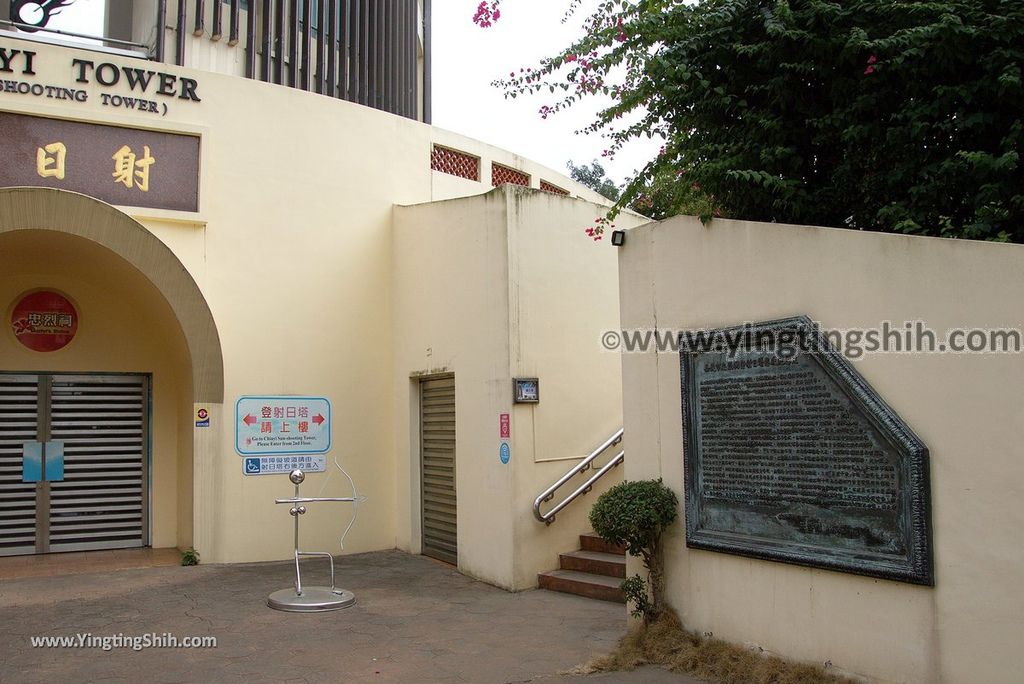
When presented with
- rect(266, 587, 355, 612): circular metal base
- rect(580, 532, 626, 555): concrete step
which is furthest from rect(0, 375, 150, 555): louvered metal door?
rect(580, 532, 626, 555): concrete step

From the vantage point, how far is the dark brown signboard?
835 centimetres

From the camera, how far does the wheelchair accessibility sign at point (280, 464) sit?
29.8 feet

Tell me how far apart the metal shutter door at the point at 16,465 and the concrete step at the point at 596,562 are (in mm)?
6052

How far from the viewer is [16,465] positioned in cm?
928

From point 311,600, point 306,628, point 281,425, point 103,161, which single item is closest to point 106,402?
point 281,425

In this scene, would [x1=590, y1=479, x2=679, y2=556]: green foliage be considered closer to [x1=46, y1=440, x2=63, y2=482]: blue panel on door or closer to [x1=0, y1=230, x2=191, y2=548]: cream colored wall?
[x1=0, y1=230, x2=191, y2=548]: cream colored wall

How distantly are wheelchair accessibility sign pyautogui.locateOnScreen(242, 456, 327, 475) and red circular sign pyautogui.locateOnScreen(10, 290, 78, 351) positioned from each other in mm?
2790

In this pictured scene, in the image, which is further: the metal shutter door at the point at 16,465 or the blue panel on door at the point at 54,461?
the blue panel on door at the point at 54,461

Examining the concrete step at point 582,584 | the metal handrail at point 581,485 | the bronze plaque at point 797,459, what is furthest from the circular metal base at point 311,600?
the bronze plaque at point 797,459

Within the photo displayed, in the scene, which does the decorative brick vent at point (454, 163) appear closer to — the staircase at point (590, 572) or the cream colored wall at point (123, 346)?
the cream colored wall at point (123, 346)

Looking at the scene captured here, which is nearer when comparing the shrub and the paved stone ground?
the paved stone ground

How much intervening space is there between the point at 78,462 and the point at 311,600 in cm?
413

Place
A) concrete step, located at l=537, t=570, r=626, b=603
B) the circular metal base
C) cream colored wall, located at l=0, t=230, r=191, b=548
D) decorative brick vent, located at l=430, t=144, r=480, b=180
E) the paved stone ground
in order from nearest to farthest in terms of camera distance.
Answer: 1. the paved stone ground
2. the circular metal base
3. concrete step, located at l=537, t=570, r=626, b=603
4. cream colored wall, located at l=0, t=230, r=191, b=548
5. decorative brick vent, located at l=430, t=144, r=480, b=180

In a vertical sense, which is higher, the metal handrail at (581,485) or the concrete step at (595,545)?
the metal handrail at (581,485)
